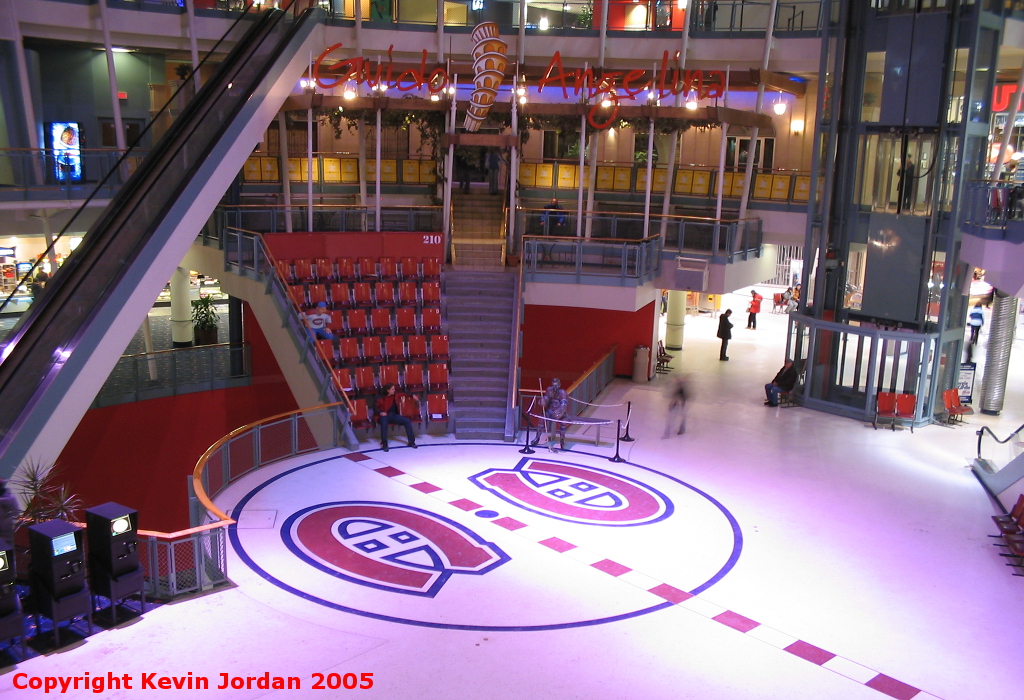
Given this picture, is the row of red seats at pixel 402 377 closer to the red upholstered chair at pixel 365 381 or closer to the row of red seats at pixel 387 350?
the red upholstered chair at pixel 365 381

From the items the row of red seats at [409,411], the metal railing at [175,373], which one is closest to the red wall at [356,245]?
the metal railing at [175,373]

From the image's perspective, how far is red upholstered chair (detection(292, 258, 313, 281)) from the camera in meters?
19.5

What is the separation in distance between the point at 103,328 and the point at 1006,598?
12.2 metres

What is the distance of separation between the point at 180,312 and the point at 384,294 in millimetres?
9754

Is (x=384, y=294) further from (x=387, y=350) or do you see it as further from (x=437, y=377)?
(x=437, y=377)

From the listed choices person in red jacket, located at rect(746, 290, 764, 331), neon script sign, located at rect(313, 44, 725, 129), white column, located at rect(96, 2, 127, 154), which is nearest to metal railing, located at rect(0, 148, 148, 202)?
white column, located at rect(96, 2, 127, 154)

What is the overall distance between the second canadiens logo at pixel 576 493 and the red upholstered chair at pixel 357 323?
500 cm

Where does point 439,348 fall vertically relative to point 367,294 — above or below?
below

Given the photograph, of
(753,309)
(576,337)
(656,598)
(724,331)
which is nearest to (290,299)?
(576,337)

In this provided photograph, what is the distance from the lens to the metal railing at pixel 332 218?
2055cm

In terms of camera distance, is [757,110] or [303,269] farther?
[757,110]

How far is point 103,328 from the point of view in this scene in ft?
39.3

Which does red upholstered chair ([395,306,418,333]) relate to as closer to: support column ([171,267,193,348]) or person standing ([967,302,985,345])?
support column ([171,267,193,348])

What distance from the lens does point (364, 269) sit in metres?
20.3
